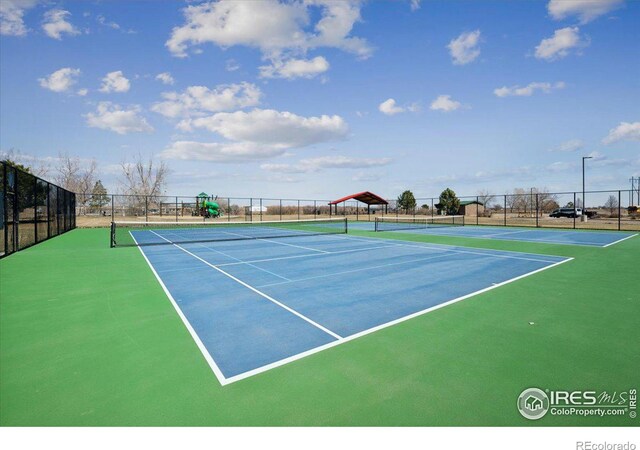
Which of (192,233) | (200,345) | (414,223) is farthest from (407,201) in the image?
(200,345)

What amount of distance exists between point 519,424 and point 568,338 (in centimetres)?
221

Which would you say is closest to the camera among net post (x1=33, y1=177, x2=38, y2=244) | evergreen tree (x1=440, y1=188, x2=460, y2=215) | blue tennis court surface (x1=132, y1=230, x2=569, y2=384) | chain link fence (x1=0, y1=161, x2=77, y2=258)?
blue tennis court surface (x1=132, y1=230, x2=569, y2=384)

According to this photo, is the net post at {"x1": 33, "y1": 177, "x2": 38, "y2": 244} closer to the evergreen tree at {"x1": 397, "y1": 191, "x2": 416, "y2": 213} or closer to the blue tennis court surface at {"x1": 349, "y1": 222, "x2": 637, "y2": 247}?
the blue tennis court surface at {"x1": 349, "y1": 222, "x2": 637, "y2": 247}

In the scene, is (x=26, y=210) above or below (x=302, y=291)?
above

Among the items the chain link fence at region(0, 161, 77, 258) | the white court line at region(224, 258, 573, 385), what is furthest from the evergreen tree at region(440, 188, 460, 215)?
the white court line at region(224, 258, 573, 385)

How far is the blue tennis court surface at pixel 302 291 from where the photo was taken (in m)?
4.12

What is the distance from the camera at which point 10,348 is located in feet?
13.1

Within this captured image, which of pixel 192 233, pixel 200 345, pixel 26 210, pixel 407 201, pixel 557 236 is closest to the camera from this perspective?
pixel 200 345

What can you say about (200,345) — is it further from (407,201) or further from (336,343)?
(407,201)

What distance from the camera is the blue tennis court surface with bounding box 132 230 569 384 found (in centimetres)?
412

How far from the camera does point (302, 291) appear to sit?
658cm

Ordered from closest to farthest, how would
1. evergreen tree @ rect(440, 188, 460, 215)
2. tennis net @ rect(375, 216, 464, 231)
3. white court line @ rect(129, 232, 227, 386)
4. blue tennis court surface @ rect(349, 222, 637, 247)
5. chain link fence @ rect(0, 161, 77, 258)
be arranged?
white court line @ rect(129, 232, 227, 386) < chain link fence @ rect(0, 161, 77, 258) < blue tennis court surface @ rect(349, 222, 637, 247) < tennis net @ rect(375, 216, 464, 231) < evergreen tree @ rect(440, 188, 460, 215)
